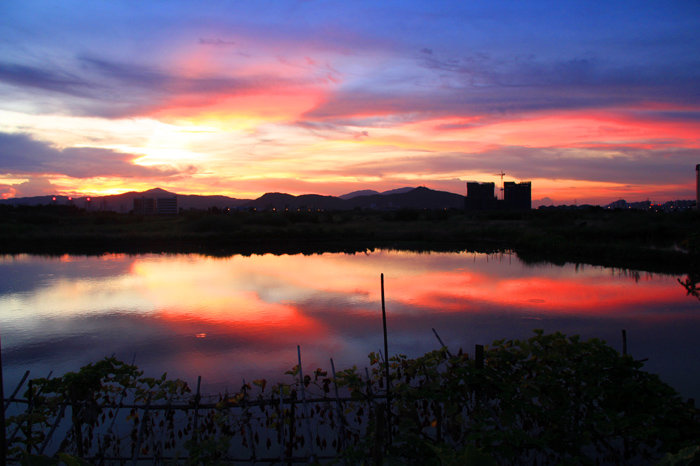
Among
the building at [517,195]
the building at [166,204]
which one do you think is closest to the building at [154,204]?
the building at [166,204]

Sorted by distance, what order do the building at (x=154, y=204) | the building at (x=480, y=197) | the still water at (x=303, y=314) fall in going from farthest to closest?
the building at (x=154, y=204) < the building at (x=480, y=197) < the still water at (x=303, y=314)

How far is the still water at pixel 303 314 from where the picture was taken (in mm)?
6227

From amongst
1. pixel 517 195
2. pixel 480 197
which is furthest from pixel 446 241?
pixel 517 195

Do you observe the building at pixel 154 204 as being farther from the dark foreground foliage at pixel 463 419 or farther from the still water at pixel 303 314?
the dark foreground foliage at pixel 463 419

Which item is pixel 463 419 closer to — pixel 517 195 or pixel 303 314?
pixel 303 314

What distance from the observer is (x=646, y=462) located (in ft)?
11.8

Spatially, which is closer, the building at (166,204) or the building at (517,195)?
the building at (517,195)

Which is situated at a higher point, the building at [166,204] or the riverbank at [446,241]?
the building at [166,204]

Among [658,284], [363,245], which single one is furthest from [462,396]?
[363,245]

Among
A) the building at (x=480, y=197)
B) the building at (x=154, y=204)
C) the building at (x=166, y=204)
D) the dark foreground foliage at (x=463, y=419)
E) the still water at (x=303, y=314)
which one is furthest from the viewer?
the building at (x=166, y=204)

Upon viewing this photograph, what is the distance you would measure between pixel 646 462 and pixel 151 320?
24.7 feet

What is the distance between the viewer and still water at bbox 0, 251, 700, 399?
6227mm

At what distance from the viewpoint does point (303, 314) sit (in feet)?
29.1

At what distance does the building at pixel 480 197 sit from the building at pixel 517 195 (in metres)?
2.19
